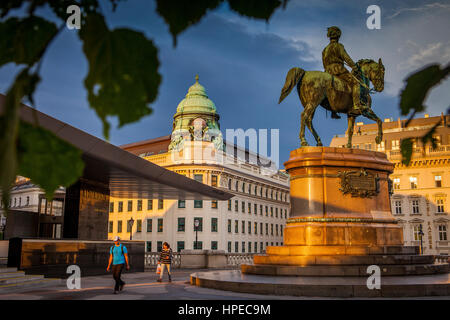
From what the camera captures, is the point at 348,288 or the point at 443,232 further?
the point at 443,232

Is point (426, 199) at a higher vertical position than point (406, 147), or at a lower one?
higher

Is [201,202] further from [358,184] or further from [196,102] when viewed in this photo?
[358,184]

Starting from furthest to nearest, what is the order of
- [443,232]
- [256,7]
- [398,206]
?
[398,206], [443,232], [256,7]

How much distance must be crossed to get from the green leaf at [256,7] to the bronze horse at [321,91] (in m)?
15.1

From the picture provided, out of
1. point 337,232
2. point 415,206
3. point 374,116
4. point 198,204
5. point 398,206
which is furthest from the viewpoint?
point 198,204

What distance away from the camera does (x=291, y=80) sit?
16.1 metres

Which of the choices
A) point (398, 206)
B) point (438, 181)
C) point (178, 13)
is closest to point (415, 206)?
point (398, 206)

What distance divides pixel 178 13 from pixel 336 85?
16038 millimetres

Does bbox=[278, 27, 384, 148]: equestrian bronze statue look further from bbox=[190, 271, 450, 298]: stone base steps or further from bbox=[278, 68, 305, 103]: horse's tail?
bbox=[190, 271, 450, 298]: stone base steps

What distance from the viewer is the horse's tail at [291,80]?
52.4 feet

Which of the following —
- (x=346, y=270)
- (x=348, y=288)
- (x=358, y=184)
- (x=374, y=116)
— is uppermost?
(x=374, y=116)

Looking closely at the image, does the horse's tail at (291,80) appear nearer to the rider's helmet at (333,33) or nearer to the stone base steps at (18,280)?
the rider's helmet at (333,33)

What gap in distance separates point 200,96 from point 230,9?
264ft

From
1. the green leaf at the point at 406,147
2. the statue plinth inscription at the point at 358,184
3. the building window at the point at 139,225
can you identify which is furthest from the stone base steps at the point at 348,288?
the building window at the point at 139,225
